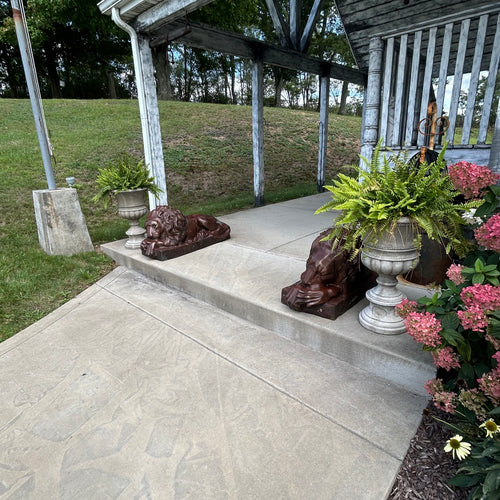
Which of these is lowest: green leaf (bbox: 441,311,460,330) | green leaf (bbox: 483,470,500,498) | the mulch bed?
the mulch bed

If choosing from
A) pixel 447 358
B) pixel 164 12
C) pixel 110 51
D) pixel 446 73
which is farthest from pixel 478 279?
pixel 110 51

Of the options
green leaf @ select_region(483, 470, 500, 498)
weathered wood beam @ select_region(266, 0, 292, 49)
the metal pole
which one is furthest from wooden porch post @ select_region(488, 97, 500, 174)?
weathered wood beam @ select_region(266, 0, 292, 49)

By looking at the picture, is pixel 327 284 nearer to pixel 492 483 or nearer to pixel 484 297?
pixel 484 297

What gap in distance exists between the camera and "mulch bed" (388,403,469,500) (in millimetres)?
1275

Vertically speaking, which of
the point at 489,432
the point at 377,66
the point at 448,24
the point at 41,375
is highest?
the point at 448,24

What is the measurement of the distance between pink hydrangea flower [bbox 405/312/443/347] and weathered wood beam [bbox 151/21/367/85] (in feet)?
14.4

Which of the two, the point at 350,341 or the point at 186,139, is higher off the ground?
the point at 186,139

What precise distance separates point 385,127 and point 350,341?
8.48ft

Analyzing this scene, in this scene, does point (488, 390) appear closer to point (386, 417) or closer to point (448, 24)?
point (386, 417)

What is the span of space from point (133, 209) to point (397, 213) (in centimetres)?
312

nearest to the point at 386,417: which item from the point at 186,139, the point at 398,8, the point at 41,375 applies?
the point at 41,375

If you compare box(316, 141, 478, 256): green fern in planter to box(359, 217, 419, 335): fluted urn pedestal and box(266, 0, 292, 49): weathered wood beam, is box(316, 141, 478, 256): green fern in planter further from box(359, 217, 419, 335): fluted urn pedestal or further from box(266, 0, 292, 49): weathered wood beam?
box(266, 0, 292, 49): weathered wood beam

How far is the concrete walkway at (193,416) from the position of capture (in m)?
1.38

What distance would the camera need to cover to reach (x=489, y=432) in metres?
1.12
